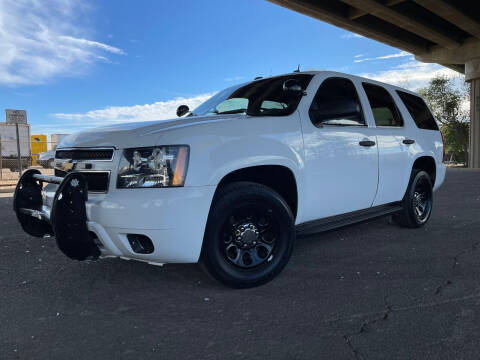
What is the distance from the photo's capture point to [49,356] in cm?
217

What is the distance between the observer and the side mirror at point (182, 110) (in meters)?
4.71

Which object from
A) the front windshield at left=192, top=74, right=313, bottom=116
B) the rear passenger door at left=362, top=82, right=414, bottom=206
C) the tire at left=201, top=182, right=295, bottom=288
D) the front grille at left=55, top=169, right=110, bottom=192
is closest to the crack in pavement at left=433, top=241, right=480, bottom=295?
the rear passenger door at left=362, top=82, right=414, bottom=206

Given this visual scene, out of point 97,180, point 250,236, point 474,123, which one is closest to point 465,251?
point 250,236

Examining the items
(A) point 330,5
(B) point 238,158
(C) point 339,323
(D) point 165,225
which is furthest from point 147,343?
(A) point 330,5

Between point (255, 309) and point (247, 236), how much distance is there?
0.58 metres

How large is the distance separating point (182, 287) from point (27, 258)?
202cm

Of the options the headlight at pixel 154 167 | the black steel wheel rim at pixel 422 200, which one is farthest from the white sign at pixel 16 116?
the black steel wheel rim at pixel 422 200

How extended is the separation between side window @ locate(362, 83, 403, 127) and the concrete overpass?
494 inches

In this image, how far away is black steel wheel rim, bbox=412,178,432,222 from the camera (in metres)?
5.18

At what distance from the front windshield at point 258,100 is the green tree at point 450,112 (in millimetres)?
36306

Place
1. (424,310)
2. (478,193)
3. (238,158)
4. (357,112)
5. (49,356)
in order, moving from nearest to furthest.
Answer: (49,356), (424,310), (238,158), (357,112), (478,193)

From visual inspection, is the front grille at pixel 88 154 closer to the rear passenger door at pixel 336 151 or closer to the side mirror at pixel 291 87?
the side mirror at pixel 291 87

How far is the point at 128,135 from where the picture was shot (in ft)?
9.20

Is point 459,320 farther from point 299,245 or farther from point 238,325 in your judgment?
point 299,245
